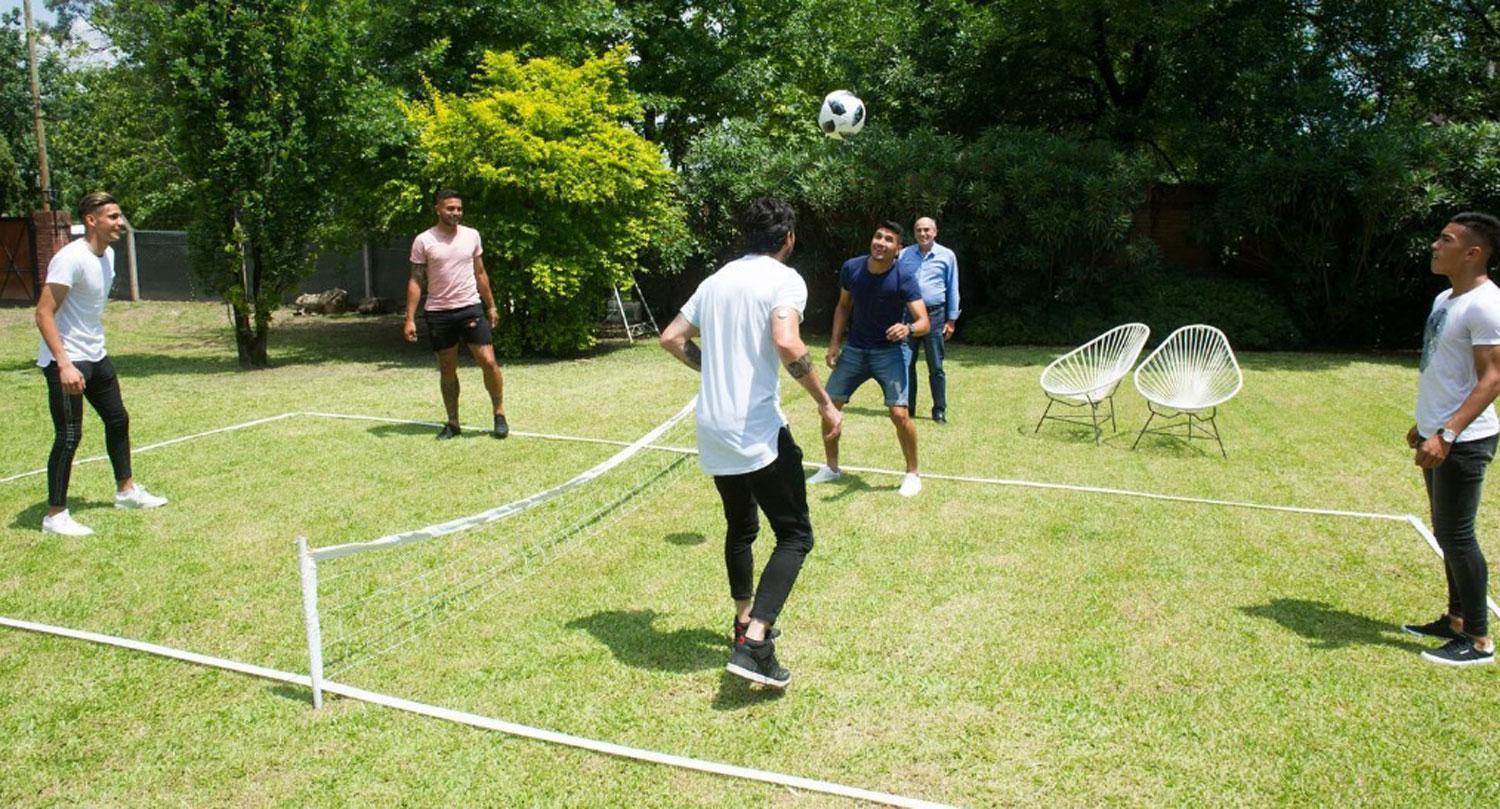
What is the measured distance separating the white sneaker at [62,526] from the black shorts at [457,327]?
2824mm

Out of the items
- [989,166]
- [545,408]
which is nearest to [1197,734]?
[545,408]

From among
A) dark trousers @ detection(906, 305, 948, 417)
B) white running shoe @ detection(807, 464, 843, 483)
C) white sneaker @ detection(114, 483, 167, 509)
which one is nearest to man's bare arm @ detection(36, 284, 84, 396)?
white sneaker @ detection(114, 483, 167, 509)

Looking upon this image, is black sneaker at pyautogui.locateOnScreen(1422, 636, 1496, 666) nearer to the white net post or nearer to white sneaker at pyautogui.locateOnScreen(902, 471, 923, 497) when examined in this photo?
white sneaker at pyautogui.locateOnScreen(902, 471, 923, 497)

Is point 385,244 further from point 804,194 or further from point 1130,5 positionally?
point 1130,5

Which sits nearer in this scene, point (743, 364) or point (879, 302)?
point (743, 364)

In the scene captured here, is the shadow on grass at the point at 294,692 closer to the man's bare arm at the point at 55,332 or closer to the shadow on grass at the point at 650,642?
the shadow on grass at the point at 650,642

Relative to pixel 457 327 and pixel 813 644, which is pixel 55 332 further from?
pixel 813 644

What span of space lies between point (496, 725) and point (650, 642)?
859 mm

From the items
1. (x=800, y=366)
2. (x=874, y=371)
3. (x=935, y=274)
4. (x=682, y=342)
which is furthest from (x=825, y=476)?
(x=800, y=366)

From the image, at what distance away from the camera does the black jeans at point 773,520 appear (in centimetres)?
364

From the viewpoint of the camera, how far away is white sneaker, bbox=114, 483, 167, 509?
5.88 metres

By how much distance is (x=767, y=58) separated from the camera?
1902 centimetres

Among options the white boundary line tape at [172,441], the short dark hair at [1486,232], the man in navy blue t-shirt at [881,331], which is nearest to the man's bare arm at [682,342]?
the man in navy blue t-shirt at [881,331]

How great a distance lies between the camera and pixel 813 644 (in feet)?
13.4
